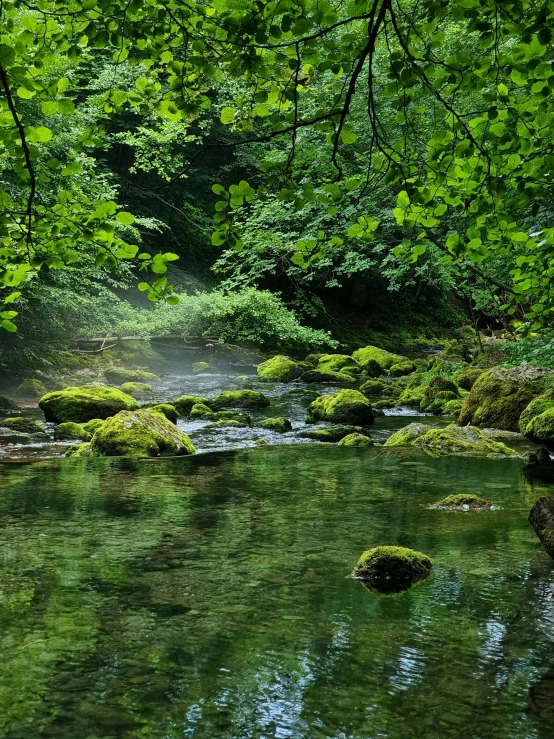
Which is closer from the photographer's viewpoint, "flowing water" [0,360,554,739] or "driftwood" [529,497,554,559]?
"flowing water" [0,360,554,739]

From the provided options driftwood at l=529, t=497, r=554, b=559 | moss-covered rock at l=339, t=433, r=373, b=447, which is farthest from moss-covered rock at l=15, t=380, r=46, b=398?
driftwood at l=529, t=497, r=554, b=559

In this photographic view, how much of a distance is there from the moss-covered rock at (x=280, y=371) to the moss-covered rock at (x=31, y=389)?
7459 millimetres

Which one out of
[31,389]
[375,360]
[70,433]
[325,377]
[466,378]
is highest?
[375,360]

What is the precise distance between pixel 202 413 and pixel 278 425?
100 inches

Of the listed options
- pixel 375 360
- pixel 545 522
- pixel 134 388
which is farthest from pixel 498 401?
pixel 375 360

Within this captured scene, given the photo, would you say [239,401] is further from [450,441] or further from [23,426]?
[450,441]

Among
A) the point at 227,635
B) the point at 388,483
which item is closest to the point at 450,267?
the point at 388,483

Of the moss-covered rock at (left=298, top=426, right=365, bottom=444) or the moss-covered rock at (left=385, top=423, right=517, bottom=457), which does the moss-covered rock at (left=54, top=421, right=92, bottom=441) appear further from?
the moss-covered rock at (left=385, top=423, right=517, bottom=457)

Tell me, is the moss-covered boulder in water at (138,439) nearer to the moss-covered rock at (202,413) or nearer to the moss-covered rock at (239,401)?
the moss-covered rock at (202,413)

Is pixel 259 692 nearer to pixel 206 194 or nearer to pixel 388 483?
pixel 388 483

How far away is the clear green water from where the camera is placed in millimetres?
4117

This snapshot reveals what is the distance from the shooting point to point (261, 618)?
5441 millimetres

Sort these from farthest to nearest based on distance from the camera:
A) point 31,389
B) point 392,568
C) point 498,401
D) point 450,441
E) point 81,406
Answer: point 31,389 → point 81,406 → point 498,401 → point 450,441 → point 392,568

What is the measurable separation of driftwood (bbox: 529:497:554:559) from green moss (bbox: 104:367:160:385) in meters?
17.8
